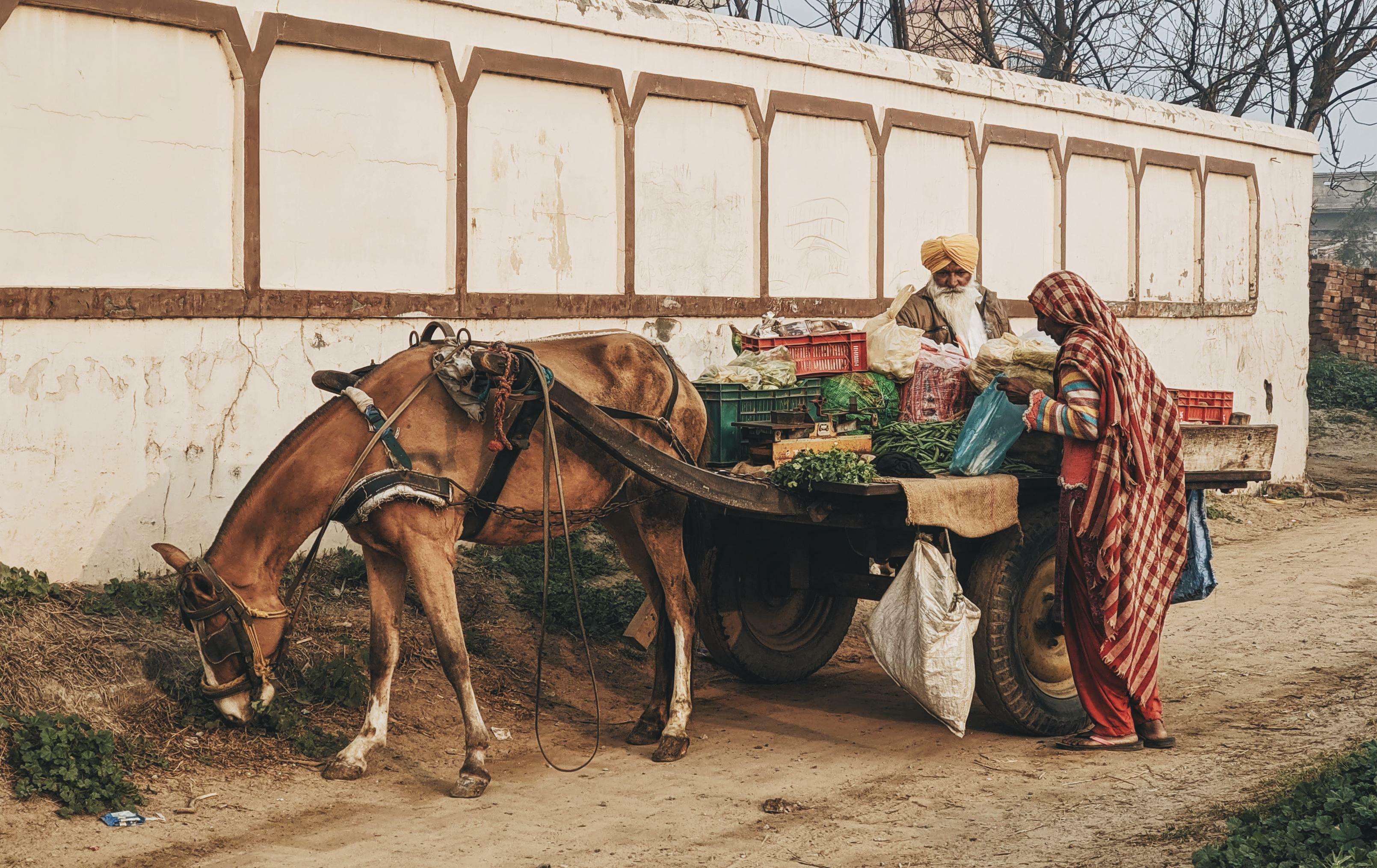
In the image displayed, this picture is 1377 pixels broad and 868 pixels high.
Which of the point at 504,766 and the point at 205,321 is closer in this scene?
the point at 504,766

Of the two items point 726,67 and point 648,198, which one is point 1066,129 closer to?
point 726,67

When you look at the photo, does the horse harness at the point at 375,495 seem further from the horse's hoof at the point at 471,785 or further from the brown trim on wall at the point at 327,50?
the brown trim on wall at the point at 327,50

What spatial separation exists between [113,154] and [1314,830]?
6.22 metres

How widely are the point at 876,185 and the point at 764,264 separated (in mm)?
1535

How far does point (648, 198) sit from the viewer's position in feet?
32.9

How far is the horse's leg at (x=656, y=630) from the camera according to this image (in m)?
6.46

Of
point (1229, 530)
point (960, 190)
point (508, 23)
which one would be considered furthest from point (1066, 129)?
point (508, 23)

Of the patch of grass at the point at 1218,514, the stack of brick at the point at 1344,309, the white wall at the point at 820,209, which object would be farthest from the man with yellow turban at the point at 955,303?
the stack of brick at the point at 1344,309

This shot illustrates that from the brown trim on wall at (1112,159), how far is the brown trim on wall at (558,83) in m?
5.39

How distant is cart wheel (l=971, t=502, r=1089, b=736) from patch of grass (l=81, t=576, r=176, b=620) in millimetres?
3925

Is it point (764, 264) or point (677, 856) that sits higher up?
point (764, 264)

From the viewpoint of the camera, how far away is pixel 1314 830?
4.16 metres

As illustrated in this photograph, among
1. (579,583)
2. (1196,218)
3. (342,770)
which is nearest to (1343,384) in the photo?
(1196,218)

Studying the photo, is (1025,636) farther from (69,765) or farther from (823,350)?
(69,765)
